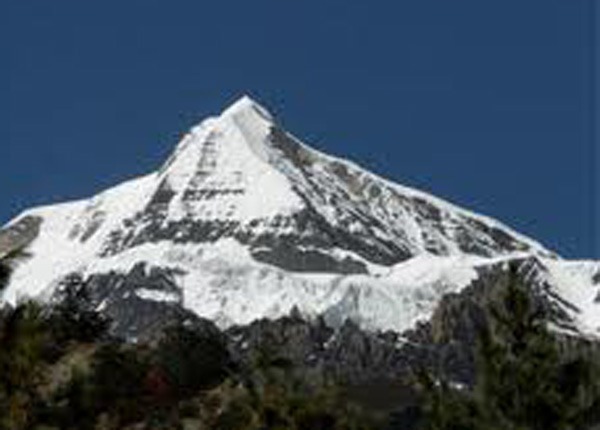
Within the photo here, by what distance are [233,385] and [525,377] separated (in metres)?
45.7

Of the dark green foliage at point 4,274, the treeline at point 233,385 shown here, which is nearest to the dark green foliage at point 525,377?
the treeline at point 233,385

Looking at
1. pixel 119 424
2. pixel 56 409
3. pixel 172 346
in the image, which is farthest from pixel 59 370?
pixel 172 346

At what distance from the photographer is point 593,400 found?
43.2 metres

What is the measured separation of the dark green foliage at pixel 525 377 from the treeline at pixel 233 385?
0.9 inches

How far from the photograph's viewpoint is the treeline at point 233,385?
4328 cm

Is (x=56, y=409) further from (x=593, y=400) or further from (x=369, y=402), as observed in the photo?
(x=369, y=402)

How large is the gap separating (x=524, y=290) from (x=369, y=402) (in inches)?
3614

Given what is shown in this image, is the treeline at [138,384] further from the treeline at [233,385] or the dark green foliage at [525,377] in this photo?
the dark green foliage at [525,377]

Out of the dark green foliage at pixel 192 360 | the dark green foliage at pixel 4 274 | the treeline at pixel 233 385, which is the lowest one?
the dark green foliage at pixel 4 274

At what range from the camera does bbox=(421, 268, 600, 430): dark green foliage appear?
43125 millimetres

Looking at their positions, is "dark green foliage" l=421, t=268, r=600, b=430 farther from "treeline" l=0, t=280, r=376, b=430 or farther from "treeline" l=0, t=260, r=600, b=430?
"treeline" l=0, t=280, r=376, b=430

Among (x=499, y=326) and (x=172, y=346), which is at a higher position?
(x=172, y=346)

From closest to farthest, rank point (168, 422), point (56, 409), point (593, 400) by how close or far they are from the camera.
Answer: point (593, 400)
point (56, 409)
point (168, 422)

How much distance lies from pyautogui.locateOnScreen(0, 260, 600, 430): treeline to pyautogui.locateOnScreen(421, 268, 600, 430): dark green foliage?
0.02 meters
